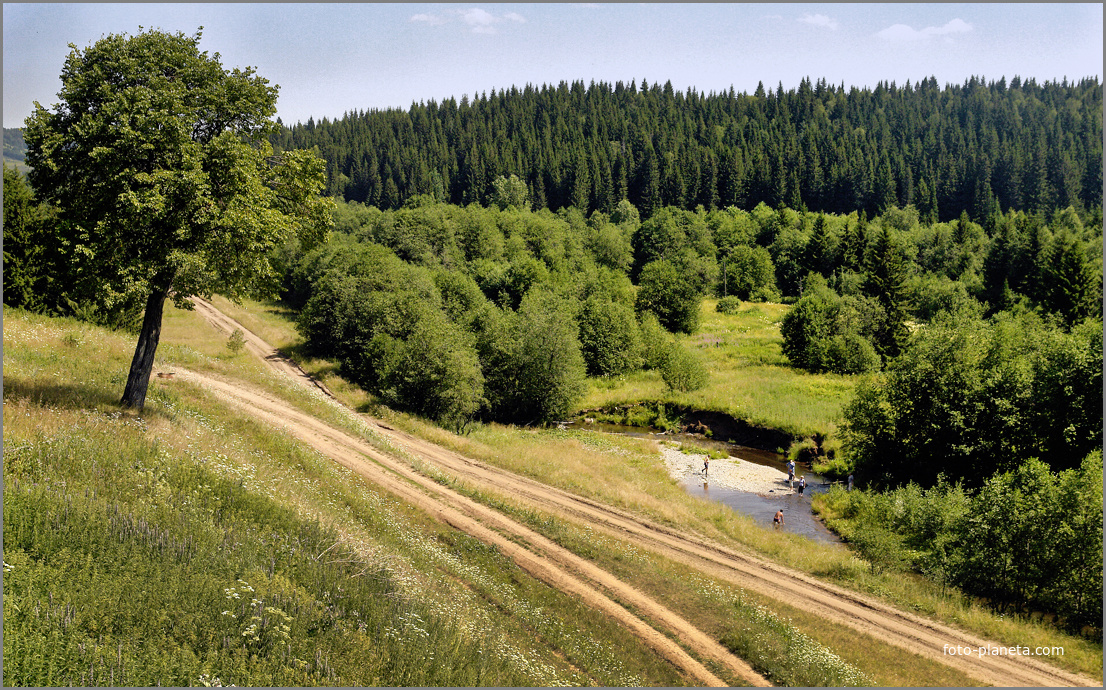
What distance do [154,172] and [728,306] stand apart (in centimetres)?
8605

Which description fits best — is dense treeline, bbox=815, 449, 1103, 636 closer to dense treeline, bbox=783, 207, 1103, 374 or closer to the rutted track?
the rutted track

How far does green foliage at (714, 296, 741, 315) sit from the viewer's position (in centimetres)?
9450

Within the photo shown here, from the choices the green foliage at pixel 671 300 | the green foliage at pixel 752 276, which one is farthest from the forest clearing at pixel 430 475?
the green foliage at pixel 752 276

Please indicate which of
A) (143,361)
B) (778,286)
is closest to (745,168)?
(778,286)

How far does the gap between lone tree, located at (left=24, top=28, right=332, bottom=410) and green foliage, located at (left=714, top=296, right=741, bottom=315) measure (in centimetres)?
8246

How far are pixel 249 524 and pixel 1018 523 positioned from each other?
23.9m

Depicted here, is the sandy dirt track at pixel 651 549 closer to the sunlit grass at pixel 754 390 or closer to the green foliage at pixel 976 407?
the green foliage at pixel 976 407

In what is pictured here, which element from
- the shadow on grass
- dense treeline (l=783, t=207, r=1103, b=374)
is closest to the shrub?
dense treeline (l=783, t=207, r=1103, b=374)

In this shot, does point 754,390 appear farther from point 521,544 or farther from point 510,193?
point 510,193

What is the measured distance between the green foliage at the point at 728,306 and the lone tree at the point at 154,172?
271 feet

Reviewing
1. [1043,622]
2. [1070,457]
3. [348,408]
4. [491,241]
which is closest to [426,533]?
[1043,622]

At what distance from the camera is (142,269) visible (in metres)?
17.6

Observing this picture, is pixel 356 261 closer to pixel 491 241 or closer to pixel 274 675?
pixel 491 241

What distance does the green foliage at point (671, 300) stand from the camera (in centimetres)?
8338
